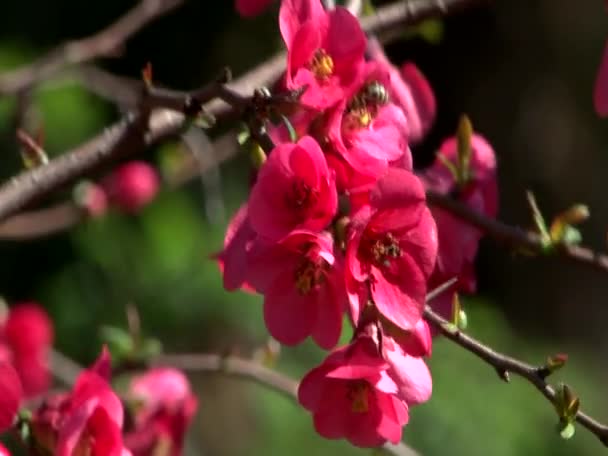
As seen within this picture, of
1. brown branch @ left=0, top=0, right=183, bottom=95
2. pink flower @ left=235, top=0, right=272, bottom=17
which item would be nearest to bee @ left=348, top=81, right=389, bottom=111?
pink flower @ left=235, top=0, right=272, bottom=17

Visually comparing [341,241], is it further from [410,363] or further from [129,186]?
[129,186]

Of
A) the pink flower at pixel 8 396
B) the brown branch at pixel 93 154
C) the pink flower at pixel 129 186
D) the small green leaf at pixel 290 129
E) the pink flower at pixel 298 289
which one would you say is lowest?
the pink flower at pixel 129 186

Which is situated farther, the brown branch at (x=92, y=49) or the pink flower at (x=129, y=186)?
the pink flower at (x=129, y=186)

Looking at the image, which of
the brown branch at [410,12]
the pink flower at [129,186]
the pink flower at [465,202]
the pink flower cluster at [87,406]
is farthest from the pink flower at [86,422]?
the pink flower at [129,186]

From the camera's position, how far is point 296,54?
2.25 ft

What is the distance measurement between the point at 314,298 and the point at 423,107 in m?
0.33

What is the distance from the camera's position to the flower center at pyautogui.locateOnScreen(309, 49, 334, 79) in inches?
27.0

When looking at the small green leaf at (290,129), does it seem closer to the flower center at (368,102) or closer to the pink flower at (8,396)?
the flower center at (368,102)

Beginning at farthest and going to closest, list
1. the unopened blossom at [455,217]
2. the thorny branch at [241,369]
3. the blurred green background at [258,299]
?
the blurred green background at [258,299]
the thorny branch at [241,369]
the unopened blossom at [455,217]

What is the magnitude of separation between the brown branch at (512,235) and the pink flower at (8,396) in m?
0.32

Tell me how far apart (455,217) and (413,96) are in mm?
148

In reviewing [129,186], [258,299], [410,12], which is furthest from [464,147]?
[258,299]

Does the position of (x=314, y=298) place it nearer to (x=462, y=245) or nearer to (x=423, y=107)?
(x=462, y=245)

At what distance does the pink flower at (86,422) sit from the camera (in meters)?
0.72
